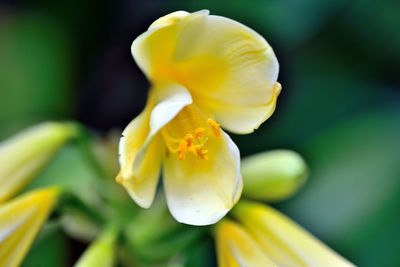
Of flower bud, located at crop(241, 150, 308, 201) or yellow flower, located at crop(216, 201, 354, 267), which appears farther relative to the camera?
flower bud, located at crop(241, 150, 308, 201)

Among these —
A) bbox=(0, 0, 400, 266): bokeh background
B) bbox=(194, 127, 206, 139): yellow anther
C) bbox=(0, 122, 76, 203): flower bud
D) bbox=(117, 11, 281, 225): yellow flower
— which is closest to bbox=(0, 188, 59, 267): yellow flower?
bbox=(0, 122, 76, 203): flower bud

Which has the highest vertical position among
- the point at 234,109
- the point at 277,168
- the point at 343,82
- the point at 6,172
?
the point at 234,109

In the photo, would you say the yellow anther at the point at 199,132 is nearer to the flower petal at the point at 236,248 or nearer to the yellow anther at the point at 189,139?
the yellow anther at the point at 189,139

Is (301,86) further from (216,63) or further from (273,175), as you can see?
(216,63)

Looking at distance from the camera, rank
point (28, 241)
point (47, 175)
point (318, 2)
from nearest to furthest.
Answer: point (28, 241) < point (47, 175) < point (318, 2)

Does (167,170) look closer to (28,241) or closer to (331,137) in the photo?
(28,241)

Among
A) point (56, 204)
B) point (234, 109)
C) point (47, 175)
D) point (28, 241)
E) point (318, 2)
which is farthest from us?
point (318, 2)

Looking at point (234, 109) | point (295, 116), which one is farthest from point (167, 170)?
point (295, 116)

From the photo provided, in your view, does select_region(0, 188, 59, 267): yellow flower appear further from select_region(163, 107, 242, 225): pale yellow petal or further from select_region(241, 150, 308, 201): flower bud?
select_region(241, 150, 308, 201): flower bud
